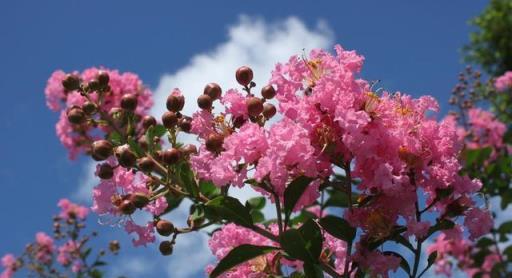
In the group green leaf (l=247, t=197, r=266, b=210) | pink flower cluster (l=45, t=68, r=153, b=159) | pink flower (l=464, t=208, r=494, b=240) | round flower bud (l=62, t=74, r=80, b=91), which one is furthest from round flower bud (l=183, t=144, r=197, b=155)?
pink flower cluster (l=45, t=68, r=153, b=159)

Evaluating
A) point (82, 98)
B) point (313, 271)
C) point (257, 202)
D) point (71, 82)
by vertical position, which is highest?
point (82, 98)

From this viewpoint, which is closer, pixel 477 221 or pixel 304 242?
pixel 304 242

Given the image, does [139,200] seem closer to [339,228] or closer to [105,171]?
[105,171]

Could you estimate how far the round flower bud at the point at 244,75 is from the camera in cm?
157

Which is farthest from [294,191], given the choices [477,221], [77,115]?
[77,115]

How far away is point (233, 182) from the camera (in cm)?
131

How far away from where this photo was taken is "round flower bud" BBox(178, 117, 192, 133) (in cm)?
160

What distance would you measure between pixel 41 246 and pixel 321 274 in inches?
194

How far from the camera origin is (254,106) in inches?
55.8

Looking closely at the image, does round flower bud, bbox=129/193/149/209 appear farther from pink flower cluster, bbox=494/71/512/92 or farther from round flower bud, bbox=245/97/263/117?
pink flower cluster, bbox=494/71/512/92

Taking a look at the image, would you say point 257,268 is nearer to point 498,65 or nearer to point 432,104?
point 432,104

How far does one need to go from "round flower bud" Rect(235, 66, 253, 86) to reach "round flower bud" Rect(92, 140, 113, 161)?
391 mm

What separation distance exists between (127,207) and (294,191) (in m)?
0.44

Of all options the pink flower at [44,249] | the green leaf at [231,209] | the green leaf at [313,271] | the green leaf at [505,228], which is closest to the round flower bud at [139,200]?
the green leaf at [231,209]
